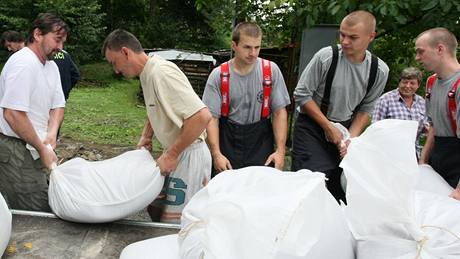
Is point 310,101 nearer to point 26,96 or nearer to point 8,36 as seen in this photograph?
point 26,96

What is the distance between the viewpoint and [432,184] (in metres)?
2.17

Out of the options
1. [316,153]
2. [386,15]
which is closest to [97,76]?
[386,15]

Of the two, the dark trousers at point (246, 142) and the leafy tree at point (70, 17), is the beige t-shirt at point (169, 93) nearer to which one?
the dark trousers at point (246, 142)

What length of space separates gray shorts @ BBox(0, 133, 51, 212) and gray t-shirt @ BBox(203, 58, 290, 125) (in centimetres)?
117

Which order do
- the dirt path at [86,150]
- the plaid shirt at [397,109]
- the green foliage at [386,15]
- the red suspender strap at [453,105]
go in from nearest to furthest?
1. the red suspender strap at [453,105]
2. the green foliage at [386,15]
3. the plaid shirt at [397,109]
4. the dirt path at [86,150]

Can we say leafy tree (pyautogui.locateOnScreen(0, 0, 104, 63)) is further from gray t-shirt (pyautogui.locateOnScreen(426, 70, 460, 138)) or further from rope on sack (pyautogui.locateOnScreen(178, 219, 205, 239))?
rope on sack (pyautogui.locateOnScreen(178, 219, 205, 239))

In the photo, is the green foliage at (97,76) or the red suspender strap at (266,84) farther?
the green foliage at (97,76)

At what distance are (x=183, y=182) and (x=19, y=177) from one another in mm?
1032

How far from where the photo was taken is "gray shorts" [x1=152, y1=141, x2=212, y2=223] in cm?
266

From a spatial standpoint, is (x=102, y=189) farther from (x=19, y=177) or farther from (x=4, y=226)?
(x=19, y=177)

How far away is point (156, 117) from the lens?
2543mm

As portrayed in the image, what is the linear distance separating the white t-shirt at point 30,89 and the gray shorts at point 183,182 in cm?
90

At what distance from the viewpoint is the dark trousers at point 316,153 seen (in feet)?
9.87

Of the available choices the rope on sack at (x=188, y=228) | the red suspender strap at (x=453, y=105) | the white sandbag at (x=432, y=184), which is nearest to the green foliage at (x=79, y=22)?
the red suspender strap at (x=453, y=105)
